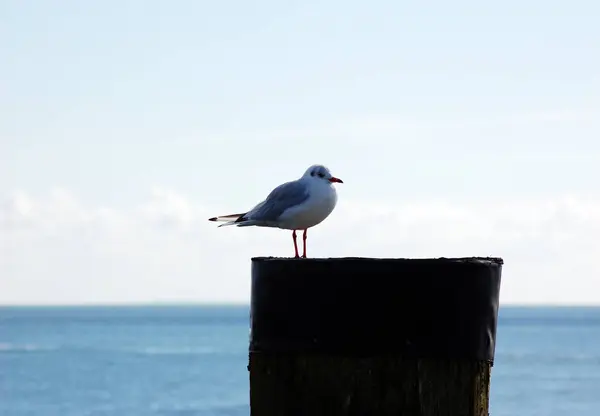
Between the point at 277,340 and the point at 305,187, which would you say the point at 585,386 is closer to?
the point at 305,187

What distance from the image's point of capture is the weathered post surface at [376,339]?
10.9ft

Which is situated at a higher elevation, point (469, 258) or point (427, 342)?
point (469, 258)

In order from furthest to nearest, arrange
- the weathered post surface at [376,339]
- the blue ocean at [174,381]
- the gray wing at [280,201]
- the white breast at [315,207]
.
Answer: the blue ocean at [174,381], the gray wing at [280,201], the white breast at [315,207], the weathered post surface at [376,339]

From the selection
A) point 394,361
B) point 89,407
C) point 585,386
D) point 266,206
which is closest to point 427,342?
point 394,361

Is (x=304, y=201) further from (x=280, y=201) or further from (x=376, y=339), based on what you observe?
(x=376, y=339)

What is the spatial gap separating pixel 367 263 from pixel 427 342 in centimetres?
26

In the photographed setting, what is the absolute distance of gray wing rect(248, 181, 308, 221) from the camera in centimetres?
783

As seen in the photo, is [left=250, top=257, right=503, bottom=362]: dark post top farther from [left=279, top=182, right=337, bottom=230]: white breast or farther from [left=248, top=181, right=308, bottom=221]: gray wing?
[left=248, top=181, right=308, bottom=221]: gray wing

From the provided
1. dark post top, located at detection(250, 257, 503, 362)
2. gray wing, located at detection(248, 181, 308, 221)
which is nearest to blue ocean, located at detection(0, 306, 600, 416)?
gray wing, located at detection(248, 181, 308, 221)

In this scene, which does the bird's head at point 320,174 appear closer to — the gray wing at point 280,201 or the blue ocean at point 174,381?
the gray wing at point 280,201

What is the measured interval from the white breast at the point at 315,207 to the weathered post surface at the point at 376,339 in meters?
4.21

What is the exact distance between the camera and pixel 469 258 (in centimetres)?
351

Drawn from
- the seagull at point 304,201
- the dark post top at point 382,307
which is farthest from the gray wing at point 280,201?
the dark post top at point 382,307

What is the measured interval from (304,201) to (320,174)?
8.4 inches
